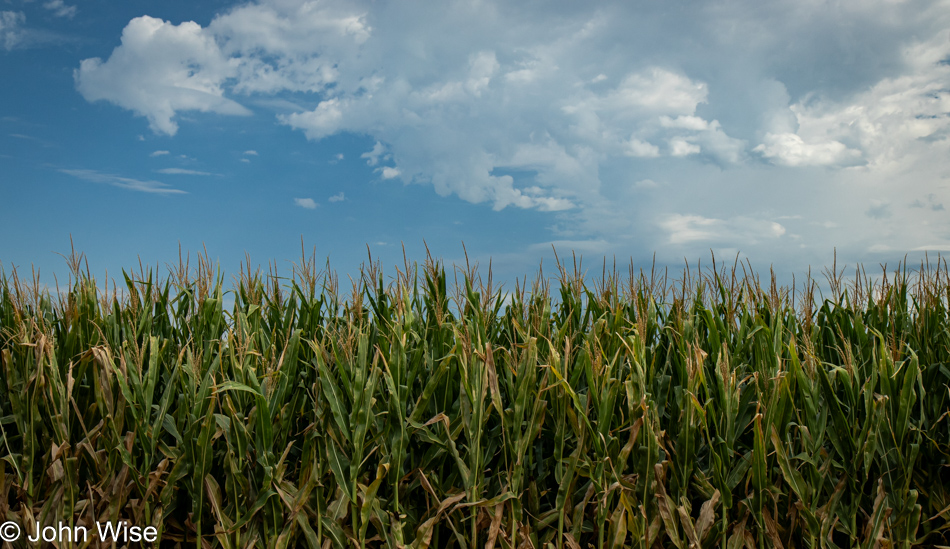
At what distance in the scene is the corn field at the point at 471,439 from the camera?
3.15m

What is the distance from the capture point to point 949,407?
12.6 ft

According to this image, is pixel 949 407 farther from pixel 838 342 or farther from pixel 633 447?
pixel 633 447

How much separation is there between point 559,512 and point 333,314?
197cm

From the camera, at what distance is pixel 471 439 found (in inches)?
123

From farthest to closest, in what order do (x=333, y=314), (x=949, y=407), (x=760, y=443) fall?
1. (x=333, y=314)
2. (x=949, y=407)
3. (x=760, y=443)

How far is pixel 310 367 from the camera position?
3.56m

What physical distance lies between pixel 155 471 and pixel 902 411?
167 inches

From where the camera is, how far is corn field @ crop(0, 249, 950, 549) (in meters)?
3.15

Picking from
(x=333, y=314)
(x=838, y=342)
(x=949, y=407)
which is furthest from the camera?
(x=838, y=342)

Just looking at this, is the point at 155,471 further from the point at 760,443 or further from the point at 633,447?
the point at 760,443

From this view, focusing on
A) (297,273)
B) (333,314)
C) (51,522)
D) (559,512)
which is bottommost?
(51,522)

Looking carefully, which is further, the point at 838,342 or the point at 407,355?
the point at 838,342

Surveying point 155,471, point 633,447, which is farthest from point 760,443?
point 155,471

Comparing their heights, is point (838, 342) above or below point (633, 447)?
above
